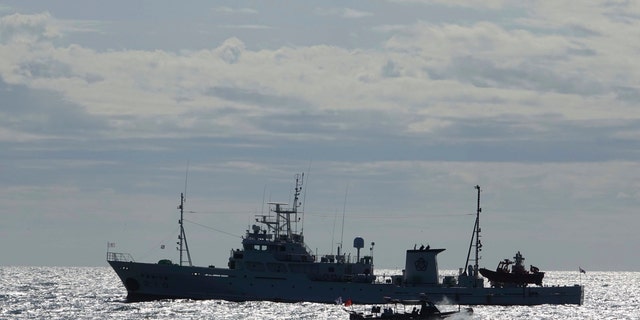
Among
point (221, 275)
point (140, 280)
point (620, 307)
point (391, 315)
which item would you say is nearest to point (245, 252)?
point (221, 275)

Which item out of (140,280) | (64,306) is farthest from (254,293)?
(64,306)

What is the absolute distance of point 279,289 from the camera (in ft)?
357

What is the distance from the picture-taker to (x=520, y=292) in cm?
Result: 11219

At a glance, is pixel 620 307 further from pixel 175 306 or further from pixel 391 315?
pixel 391 315

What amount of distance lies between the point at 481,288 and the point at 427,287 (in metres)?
5.55

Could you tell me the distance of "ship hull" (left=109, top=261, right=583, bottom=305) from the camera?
108m

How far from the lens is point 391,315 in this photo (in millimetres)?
82312

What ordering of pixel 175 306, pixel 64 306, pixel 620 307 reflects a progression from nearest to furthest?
1. pixel 175 306
2. pixel 64 306
3. pixel 620 307

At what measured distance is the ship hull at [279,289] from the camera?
10788cm

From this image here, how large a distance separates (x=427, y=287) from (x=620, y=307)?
4600cm

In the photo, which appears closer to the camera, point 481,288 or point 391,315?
point 391,315

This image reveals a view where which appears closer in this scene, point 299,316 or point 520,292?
point 299,316

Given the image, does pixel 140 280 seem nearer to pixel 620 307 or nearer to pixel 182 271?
pixel 182 271

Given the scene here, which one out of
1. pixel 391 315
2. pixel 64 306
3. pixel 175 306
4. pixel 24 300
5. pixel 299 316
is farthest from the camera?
pixel 24 300
